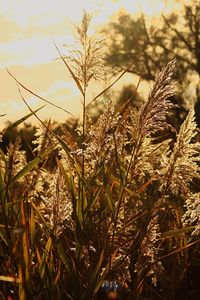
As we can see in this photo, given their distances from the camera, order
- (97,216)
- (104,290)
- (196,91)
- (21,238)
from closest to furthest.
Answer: (21,238)
(104,290)
(97,216)
(196,91)

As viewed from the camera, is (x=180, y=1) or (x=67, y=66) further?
(x=180, y=1)

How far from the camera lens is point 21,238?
1786 millimetres

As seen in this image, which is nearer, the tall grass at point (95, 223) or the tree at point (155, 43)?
the tall grass at point (95, 223)

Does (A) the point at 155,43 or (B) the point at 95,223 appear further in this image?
(A) the point at 155,43

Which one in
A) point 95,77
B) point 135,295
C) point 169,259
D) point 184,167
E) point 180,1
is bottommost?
point 135,295

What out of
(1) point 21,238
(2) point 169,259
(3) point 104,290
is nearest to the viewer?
(1) point 21,238

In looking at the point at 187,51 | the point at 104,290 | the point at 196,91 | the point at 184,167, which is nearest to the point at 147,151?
the point at 184,167

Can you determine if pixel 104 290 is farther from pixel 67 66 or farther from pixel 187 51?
pixel 187 51

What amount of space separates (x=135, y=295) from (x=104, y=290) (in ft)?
0.66

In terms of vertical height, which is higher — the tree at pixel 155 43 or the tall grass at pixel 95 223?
Answer: the tree at pixel 155 43

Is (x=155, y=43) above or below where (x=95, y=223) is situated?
above

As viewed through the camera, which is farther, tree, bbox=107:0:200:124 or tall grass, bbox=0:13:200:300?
tree, bbox=107:0:200:124

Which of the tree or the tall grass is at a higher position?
the tree

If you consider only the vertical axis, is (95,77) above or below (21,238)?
above
